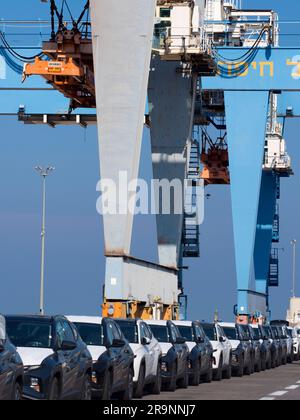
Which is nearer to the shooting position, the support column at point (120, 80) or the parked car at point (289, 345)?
the support column at point (120, 80)

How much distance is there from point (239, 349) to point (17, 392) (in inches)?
710

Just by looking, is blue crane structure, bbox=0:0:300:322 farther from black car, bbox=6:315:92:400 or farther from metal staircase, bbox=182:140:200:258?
black car, bbox=6:315:92:400

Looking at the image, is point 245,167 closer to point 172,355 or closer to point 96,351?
point 172,355

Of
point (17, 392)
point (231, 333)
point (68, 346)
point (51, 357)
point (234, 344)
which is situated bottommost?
point (234, 344)

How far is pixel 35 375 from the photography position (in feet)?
52.1

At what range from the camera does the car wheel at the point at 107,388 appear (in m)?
19.0

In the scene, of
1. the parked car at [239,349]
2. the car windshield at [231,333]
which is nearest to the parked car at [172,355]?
the parked car at [239,349]

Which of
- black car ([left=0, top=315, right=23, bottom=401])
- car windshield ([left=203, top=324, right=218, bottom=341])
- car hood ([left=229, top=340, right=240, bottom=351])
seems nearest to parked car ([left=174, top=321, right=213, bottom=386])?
car windshield ([left=203, top=324, right=218, bottom=341])

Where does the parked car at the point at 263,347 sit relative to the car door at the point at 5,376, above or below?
below

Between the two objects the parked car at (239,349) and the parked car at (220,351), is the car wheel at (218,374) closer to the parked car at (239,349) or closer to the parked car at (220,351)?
the parked car at (220,351)

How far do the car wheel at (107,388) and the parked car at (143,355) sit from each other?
7.37ft

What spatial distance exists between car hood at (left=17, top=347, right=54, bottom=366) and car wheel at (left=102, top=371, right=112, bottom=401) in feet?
7.52

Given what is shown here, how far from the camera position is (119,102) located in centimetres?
3116

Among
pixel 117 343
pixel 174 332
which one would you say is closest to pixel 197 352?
pixel 174 332
